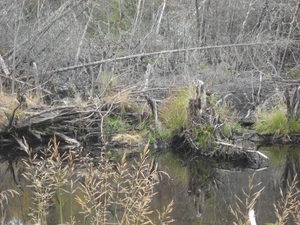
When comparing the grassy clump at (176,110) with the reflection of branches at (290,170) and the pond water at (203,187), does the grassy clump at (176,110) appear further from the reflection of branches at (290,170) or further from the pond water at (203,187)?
the reflection of branches at (290,170)

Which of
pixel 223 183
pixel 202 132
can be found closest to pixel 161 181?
pixel 223 183

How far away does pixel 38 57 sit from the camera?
12.6m

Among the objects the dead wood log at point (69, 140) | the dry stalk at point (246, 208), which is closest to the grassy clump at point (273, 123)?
the dead wood log at point (69, 140)

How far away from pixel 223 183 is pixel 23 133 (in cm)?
452

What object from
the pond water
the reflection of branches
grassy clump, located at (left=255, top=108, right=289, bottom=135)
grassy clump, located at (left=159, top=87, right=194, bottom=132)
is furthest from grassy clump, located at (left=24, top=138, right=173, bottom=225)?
grassy clump, located at (left=255, top=108, right=289, bottom=135)

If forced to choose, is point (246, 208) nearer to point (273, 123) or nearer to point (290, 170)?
point (290, 170)

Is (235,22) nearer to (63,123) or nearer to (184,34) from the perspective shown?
(184,34)

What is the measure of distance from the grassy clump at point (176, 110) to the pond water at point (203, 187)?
649 millimetres

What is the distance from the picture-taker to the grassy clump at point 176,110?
1009cm

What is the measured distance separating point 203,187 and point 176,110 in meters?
2.97

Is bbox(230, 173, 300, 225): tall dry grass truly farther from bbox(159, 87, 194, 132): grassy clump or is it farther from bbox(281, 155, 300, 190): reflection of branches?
bbox(159, 87, 194, 132): grassy clump

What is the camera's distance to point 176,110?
10250 millimetres

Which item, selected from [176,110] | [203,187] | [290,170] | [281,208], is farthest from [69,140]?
[281,208]

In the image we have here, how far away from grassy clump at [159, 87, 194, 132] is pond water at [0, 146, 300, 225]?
649 mm
